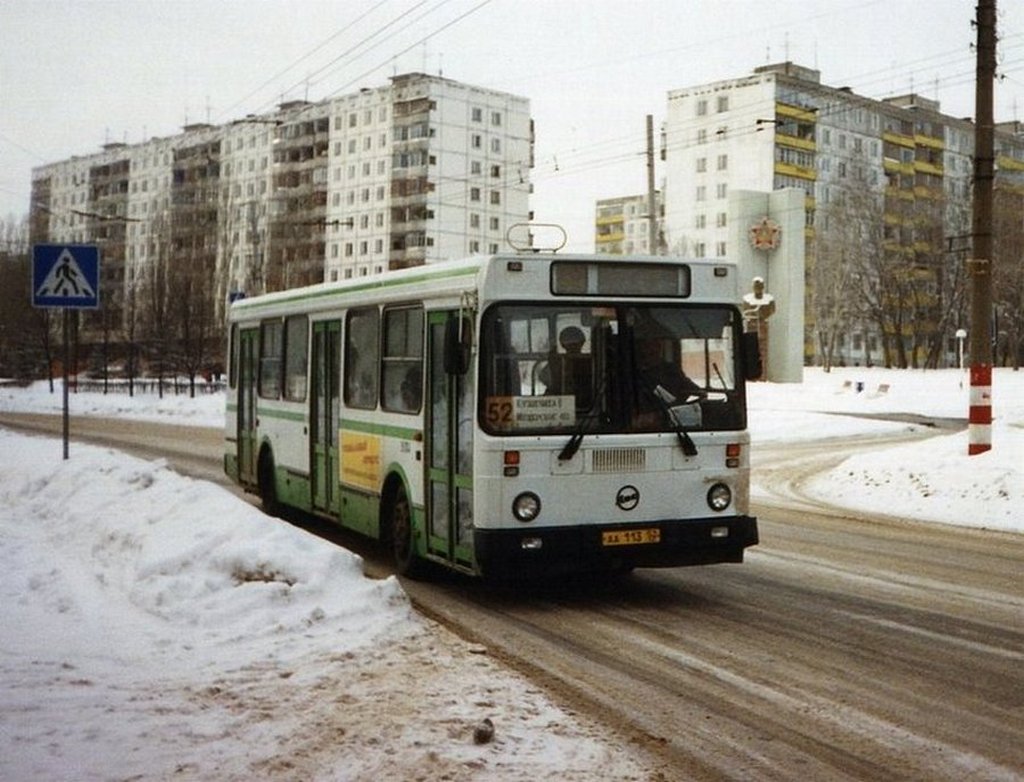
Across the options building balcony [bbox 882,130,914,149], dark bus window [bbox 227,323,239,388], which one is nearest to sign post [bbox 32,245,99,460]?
dark bus window [bbox 227,323,239,388]

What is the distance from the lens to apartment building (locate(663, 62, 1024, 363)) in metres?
103

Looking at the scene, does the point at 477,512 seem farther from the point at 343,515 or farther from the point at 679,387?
the point at 343,515

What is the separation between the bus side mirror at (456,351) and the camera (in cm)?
962

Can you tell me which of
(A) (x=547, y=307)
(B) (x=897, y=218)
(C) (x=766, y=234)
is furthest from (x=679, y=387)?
(B) (x=897, y=218)

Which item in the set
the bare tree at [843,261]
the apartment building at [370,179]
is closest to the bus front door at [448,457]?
the bare tree at [843,261]

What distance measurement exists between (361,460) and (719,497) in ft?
12.1

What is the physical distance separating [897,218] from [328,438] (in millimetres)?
101963

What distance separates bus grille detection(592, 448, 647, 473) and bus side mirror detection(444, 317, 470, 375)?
120 cm

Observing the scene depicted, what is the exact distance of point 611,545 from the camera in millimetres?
9633

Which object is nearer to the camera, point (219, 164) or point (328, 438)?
point (328, 438)

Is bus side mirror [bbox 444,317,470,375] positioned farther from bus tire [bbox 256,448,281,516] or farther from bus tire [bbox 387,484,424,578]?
bus tire [bbox 256,448,281,516]

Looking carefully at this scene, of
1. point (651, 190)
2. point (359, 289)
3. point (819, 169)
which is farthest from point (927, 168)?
point (359, 289)

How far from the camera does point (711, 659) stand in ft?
25.3

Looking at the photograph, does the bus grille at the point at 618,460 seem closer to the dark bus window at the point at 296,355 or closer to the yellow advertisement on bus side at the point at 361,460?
the yellow advertisement on bus side at the point at 361,460
